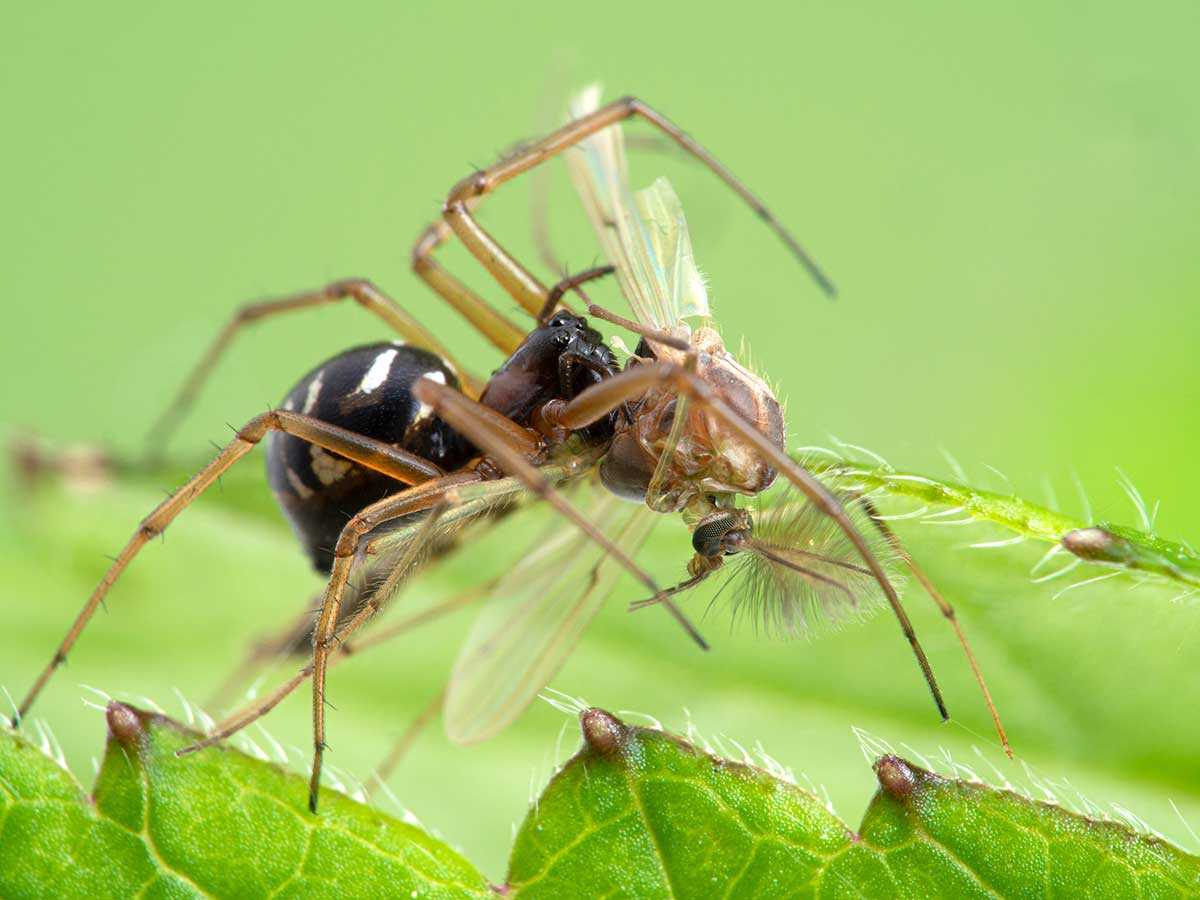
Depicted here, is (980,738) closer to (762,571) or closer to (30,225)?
(762,571)

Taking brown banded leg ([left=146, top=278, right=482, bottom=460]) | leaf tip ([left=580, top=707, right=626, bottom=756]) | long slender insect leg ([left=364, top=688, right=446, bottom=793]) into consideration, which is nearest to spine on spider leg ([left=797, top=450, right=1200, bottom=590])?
leaf tip ([left=580, top=707, right=626, bottom=756])

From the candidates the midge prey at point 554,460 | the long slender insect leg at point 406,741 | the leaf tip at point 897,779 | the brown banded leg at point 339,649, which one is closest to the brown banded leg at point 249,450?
the midge prey at point 554,460

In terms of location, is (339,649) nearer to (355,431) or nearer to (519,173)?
(355,431)

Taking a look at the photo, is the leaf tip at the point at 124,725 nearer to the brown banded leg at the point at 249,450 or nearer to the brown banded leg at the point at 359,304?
the brown banded leg at the point at 249,450

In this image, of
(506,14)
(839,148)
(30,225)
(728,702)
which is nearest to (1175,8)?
(839,148)

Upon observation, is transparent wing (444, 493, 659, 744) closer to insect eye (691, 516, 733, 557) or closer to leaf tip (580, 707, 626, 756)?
insect eye (691, 516, 733, 557)

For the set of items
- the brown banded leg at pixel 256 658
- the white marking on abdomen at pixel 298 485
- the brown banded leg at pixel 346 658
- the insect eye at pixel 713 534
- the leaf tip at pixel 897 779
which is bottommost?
the brown banded leg at pixel 256 658

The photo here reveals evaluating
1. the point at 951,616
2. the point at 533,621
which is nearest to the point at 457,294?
the point at 533,621
